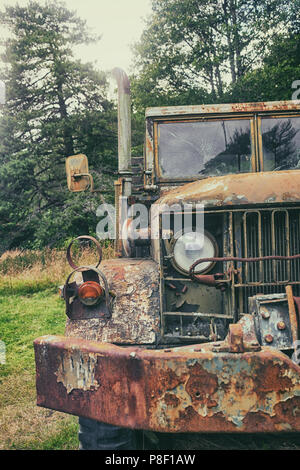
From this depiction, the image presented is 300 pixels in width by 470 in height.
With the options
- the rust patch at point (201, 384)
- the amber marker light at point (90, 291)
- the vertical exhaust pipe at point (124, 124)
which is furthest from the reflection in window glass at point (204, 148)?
the rust patch at point (201, 384)

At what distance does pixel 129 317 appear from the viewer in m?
2.50

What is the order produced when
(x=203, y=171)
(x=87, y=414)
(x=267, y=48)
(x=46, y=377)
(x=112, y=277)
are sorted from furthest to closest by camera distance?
(x=267, y=48) → (x=203, y=171) → (x=112, y=277) → (x=46, y=377) → (x=87, y=414)

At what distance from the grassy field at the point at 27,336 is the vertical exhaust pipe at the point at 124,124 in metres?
2.05

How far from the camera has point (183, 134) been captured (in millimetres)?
3877

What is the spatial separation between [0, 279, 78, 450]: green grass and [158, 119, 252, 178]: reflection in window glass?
2320mm

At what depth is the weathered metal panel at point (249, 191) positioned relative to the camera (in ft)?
7.70

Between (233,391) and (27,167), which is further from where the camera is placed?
(27,167)

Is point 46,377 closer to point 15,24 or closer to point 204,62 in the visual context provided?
point 204,62

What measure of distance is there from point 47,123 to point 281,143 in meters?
13.6

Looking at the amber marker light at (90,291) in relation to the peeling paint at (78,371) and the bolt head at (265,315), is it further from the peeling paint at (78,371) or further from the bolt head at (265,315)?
the bolt head at (265,315)

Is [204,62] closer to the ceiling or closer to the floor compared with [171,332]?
closer to the ceiling

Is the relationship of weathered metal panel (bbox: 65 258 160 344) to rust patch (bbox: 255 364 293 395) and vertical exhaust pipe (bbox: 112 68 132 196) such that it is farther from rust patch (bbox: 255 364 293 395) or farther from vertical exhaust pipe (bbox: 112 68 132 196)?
vertical exhaust pipe (bbox: 112 68 132 196)

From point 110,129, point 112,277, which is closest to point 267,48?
point 110,129

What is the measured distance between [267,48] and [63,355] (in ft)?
49.5
